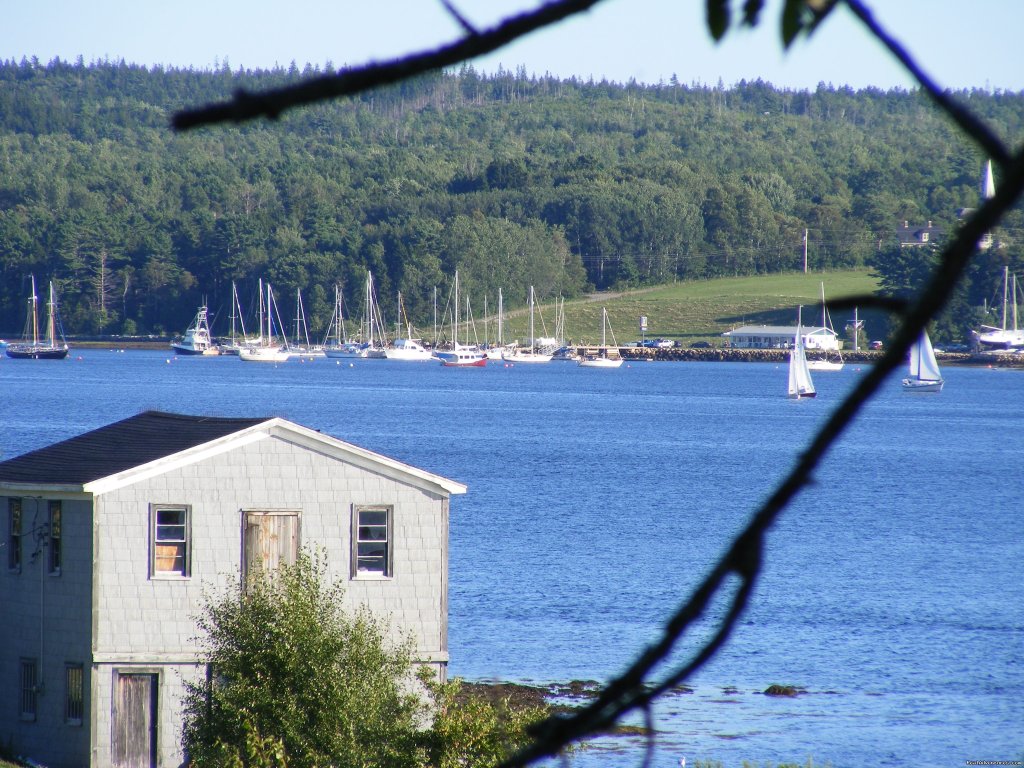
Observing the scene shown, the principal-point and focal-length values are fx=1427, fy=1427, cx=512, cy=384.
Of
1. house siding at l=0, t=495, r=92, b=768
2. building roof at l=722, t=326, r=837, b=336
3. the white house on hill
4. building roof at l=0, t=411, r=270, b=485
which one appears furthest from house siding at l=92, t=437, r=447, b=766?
building roof at l=722, t=326, r=837, b=336

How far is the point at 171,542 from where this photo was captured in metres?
22.3

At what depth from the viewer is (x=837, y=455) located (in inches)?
3861

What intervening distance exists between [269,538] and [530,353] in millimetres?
167761

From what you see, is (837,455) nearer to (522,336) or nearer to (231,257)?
(522,336)

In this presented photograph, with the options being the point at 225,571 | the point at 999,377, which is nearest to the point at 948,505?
the point at 225,571

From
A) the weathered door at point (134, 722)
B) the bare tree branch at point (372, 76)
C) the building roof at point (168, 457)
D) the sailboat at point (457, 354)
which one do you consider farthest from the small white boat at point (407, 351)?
the bare tree branch at point (372, 76)

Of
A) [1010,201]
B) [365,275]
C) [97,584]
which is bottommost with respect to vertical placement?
[97,584]

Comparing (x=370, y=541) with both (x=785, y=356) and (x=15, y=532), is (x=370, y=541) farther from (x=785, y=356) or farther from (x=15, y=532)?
(x=785, y=356)

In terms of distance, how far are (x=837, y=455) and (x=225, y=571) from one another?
80.3 m

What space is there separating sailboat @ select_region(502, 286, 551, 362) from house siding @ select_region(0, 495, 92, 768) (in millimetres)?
160652

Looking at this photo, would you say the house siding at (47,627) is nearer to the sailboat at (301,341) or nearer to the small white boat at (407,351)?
the small white boat at (407,351)

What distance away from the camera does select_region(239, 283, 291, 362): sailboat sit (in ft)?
594

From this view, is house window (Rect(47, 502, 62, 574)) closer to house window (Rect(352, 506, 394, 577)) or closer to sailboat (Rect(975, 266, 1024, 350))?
house window (Rect(352, 506, 394, 577))

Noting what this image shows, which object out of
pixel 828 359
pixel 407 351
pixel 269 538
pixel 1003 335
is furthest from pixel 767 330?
pixel 269 538
